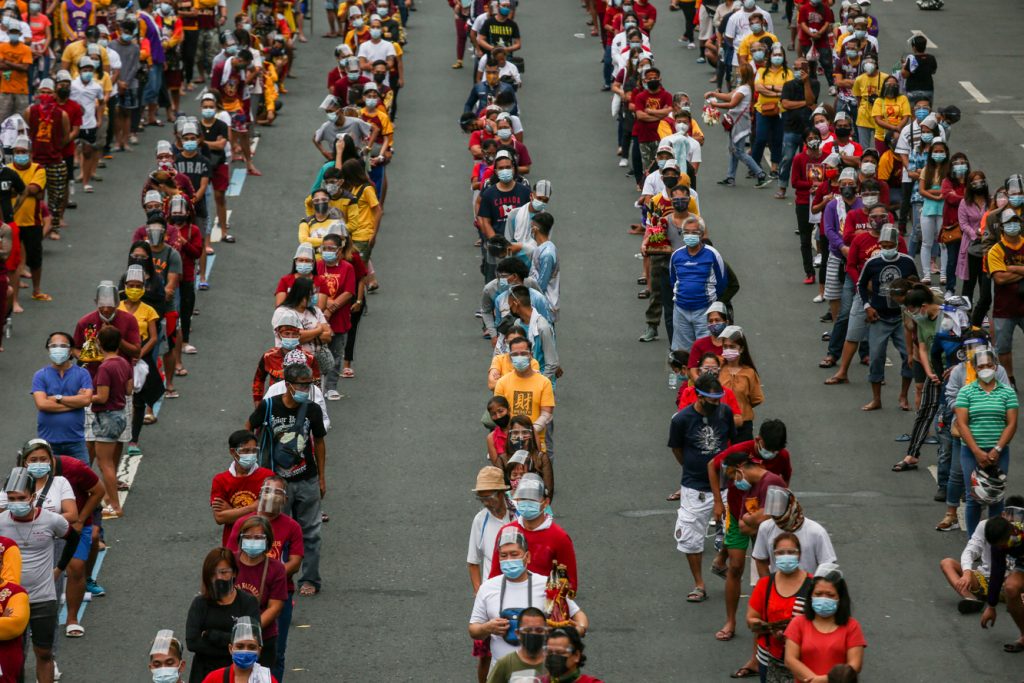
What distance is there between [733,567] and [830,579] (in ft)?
7.91

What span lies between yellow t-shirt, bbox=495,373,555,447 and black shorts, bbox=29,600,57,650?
4.09 m

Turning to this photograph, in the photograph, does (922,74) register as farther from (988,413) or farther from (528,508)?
(528,508)

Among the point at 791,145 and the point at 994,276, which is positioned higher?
the point at 994,276

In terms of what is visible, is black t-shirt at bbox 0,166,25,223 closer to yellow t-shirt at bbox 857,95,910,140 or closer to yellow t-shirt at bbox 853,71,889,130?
yellow t-shirt at bbox 857,95,910,140

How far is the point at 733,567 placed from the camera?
1303 cm

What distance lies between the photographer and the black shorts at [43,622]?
11984 mm

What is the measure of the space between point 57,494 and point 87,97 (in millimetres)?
13123

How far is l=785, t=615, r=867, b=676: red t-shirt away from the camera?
10.6 m

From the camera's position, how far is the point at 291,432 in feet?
44.4

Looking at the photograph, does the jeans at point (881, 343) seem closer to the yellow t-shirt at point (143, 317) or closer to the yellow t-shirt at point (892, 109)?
the yellow t-shirt at point (892, 109)

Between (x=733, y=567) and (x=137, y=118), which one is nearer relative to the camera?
A: (x=733, y=567)

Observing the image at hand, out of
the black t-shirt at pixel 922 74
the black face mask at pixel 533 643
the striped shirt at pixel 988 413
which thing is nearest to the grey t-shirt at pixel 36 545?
the black face mask at pixel 533 643

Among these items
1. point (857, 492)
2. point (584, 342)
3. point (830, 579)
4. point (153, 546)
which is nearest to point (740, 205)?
point (584, 342)

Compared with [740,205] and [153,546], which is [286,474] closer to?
[153,546]
